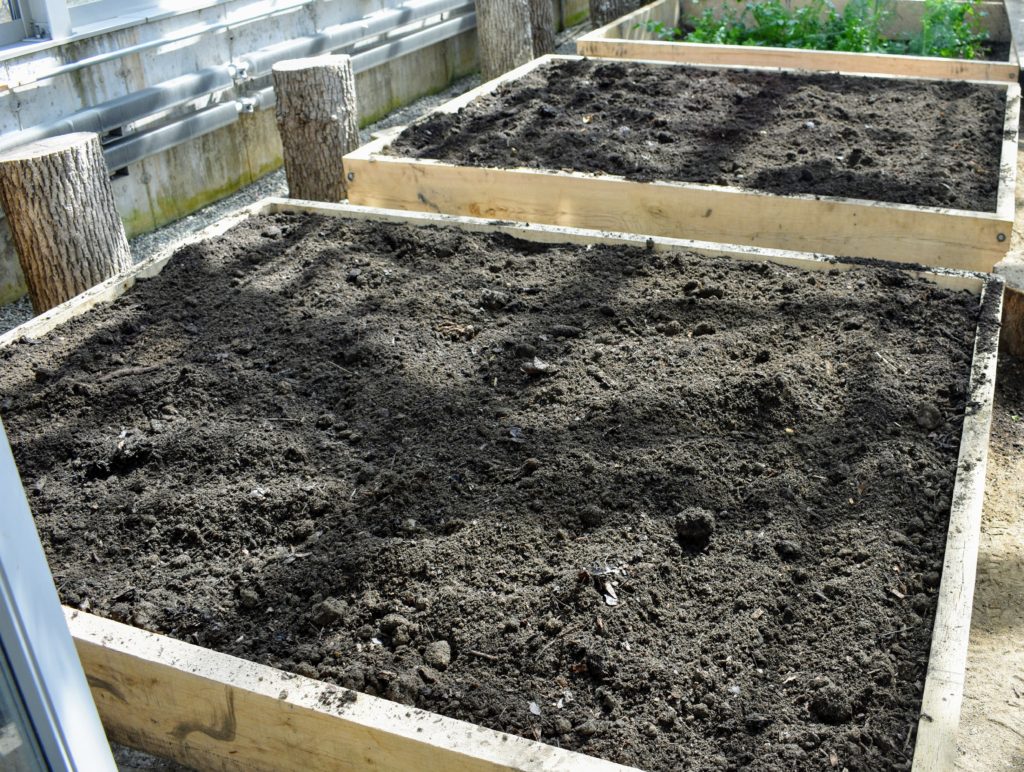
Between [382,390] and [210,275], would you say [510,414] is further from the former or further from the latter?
[210,275]

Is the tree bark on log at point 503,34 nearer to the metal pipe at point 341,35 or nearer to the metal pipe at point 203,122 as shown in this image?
the metal pipe at point 341,35

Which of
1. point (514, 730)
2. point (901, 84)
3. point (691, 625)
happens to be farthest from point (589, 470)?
point (901, 84)

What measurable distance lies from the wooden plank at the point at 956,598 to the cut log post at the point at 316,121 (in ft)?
10.8

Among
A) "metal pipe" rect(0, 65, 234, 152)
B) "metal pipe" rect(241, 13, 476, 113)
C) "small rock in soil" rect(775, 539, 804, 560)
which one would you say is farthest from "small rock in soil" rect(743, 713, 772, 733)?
"metal pipe" rect(241, 13, 476, 113)

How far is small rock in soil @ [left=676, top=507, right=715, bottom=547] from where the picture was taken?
8.16 feet

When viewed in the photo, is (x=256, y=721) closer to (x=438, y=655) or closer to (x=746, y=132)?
(x=438, y=655)

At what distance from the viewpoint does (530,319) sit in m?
3.48

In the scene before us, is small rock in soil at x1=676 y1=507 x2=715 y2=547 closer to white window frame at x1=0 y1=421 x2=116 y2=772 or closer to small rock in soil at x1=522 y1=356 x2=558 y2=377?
small rock in soil at x1=522 y1=356 x2=558 y2=377

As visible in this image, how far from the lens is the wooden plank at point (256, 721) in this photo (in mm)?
1916

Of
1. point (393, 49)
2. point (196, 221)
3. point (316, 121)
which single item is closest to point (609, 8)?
point (393, 49)

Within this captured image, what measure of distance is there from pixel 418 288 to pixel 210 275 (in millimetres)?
832

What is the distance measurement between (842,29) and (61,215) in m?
6.17

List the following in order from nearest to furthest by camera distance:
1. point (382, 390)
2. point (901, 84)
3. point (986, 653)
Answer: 1. point (986, 653)
2. point (382, 390)
3. point (901, 84)

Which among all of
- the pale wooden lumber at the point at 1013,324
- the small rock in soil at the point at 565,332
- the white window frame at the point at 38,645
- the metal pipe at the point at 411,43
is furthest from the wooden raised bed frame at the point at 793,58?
the white window frame at the point at 38,645
